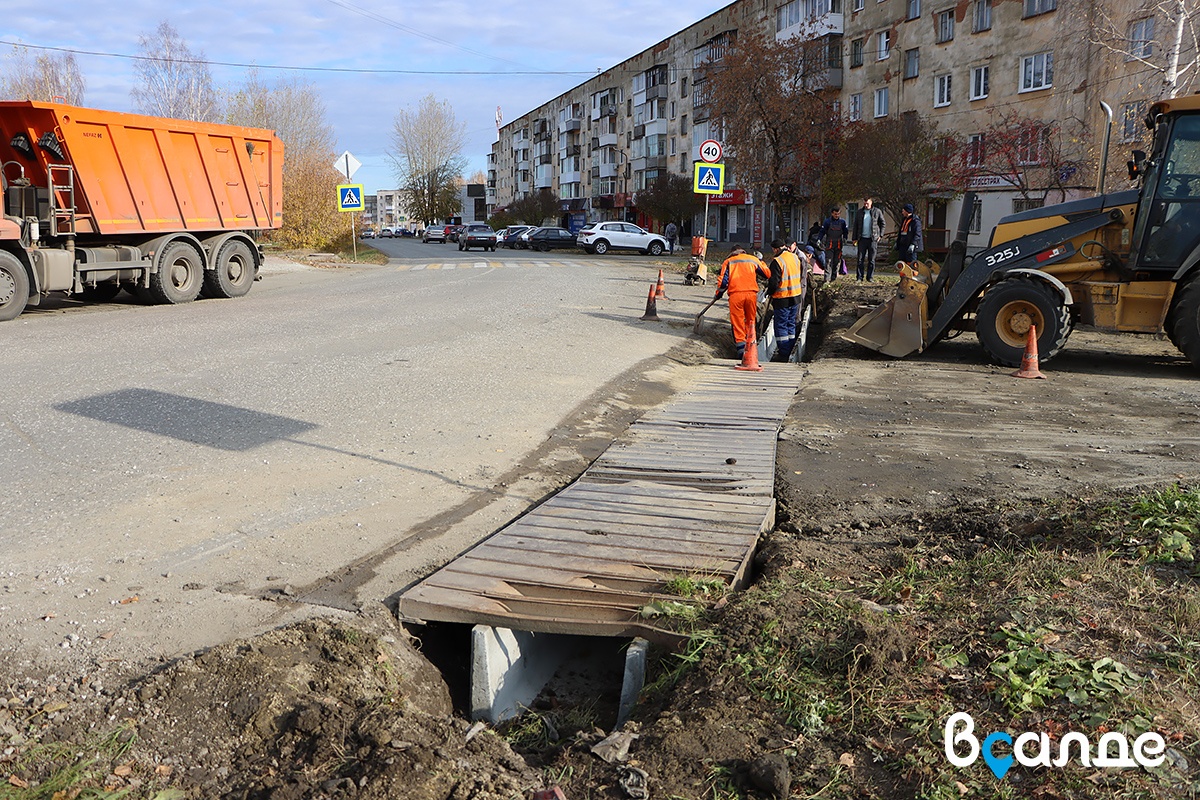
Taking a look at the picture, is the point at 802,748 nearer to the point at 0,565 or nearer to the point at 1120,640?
the point at 1120,640

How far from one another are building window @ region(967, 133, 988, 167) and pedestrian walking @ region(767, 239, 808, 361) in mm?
21556

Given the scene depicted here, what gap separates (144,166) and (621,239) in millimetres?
26326

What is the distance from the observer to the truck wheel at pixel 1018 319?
35.2ft

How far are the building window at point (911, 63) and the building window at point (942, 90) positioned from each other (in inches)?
54.0

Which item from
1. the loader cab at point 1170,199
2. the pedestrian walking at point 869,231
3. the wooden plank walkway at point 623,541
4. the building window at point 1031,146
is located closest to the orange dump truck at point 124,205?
the wooden plank walkway at point 623,541

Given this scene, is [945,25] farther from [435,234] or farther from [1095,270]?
[435,234]

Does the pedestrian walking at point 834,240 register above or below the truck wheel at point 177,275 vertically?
above

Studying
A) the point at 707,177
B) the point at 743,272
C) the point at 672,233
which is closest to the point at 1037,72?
the point at 707,177

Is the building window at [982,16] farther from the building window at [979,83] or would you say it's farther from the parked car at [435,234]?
the parked car at [435,234]

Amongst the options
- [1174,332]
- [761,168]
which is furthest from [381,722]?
[761,168]

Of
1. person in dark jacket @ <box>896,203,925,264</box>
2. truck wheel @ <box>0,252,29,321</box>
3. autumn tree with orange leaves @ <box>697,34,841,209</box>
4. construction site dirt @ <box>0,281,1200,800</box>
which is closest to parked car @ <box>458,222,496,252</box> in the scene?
autumn tree with orange leaves @ <box>697,34,841,209</box>

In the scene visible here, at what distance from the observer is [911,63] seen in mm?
37344

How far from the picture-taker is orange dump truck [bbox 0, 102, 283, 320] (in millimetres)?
14398

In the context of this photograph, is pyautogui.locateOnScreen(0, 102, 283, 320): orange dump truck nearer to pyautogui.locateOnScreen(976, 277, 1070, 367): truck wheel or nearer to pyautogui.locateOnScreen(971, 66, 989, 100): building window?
pyautogui.locateOnScreen(976, 277, 1070, 367): truck wheel
